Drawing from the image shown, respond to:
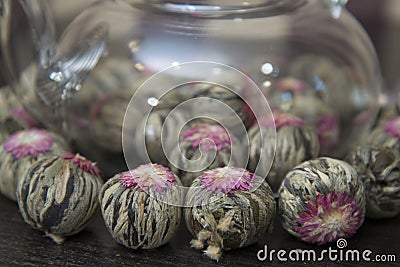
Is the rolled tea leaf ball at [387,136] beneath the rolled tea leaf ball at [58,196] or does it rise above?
above

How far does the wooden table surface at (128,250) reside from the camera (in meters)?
0.39

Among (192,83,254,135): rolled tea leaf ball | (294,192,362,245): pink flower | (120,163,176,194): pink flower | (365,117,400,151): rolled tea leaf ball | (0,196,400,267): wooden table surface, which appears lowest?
(0,196,400,267): wooden table surface

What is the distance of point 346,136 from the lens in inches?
20.5

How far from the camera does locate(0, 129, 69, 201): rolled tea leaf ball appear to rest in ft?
1.46

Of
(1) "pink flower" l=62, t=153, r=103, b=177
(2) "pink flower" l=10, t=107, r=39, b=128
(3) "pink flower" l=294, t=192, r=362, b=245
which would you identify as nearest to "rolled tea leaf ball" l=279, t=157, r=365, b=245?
(3) "pink flower" l=294, t=192, r=362, b=245

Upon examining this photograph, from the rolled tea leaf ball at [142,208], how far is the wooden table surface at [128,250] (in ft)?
0.04

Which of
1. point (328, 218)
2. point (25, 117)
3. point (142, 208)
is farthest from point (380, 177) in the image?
point (25, 117)

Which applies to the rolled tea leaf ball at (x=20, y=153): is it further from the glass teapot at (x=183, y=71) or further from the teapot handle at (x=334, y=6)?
the teapot handle at (x=334, y=6)

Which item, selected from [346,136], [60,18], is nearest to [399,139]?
[346,136]

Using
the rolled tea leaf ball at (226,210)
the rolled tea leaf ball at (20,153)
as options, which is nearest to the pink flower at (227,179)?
the rolled tea leaf ball at (226,210)

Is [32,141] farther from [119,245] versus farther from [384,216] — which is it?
[384,216]

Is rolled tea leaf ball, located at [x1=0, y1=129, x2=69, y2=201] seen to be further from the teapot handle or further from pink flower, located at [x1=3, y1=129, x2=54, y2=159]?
the teapot handle

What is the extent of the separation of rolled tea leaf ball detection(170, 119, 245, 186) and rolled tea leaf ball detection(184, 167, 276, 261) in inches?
1.1

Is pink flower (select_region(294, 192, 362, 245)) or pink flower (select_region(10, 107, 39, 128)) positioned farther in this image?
pink flower (select_region(10, 107, 39, 128))
